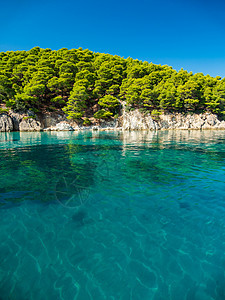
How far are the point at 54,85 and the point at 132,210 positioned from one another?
59.0 m

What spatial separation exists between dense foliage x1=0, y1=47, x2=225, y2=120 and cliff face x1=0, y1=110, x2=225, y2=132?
276 centimetres

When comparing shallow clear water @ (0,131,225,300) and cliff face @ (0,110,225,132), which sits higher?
cliff face @ (0,110,225,132)

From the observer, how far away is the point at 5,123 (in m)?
44.8

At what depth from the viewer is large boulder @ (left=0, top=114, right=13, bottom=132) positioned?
44.4 meters

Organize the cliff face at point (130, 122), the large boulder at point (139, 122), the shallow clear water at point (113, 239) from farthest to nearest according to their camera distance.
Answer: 1. the large boulder at point (139, 122)
2. the cliff face at point (130, 122)
3. the shallow clear water at point (113, 239)

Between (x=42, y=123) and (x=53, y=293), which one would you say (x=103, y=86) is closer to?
(x=42, y=123)

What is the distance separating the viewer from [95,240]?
4.09 metres

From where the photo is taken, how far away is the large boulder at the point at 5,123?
1747 inches

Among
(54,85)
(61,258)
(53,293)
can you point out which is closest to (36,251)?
(61,258)

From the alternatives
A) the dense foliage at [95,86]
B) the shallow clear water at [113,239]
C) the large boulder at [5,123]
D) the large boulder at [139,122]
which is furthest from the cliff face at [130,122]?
the shallow clear water at [113,239]

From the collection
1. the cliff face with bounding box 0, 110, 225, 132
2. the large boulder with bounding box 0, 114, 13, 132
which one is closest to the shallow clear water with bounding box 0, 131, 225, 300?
the large boulder with bounding box 0, 114, 13, 132

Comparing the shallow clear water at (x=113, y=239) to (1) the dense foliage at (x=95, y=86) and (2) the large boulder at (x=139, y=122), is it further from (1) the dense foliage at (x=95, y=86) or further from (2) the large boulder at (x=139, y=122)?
(1) the dense foliage at (x=95, y=86)

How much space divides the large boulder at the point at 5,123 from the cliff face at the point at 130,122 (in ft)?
3.48

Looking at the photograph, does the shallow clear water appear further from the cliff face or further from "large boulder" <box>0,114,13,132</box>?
the cliff face
